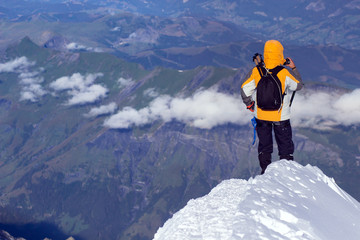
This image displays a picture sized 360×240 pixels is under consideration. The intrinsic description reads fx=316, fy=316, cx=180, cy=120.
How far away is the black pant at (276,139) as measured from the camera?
1958 cm

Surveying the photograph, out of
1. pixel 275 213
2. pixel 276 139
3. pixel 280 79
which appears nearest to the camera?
pixel 275 213

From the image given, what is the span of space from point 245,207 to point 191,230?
2304mm

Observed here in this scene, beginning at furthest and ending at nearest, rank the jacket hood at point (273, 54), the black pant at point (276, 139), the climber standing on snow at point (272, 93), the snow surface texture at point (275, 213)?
the black pant at point (276, 139)
the climber standing on snow at point (272, 93)
the jacket hood at point (273, 54)
the snow surface texture at point (275, 213)

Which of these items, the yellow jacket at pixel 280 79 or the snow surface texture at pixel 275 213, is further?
the yellow jacket at pixel 280 79

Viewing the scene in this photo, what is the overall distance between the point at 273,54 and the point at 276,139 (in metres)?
5.36

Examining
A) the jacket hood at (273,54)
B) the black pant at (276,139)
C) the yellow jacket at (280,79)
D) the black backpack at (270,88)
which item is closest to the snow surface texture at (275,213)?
the black pant at (276,139)

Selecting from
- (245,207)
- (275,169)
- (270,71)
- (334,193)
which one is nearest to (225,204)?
(245,207)

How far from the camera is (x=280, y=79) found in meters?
18.5

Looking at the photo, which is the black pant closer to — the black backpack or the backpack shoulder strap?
the black backpack

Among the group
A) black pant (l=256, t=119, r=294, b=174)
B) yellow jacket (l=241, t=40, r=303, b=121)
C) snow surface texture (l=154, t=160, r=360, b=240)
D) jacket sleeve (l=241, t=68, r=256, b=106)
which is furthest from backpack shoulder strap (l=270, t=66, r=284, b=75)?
snow surface texture (l=154, t=160, r=360, b=240)

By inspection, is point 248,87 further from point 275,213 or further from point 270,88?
point 275,213

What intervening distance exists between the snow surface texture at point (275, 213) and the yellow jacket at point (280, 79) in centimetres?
318

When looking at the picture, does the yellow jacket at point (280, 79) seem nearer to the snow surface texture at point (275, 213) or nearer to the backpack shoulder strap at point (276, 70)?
the backpack shoulder strap at point (276, 70)

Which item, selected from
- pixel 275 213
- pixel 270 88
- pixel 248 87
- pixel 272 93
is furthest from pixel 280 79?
pixel 275 213
